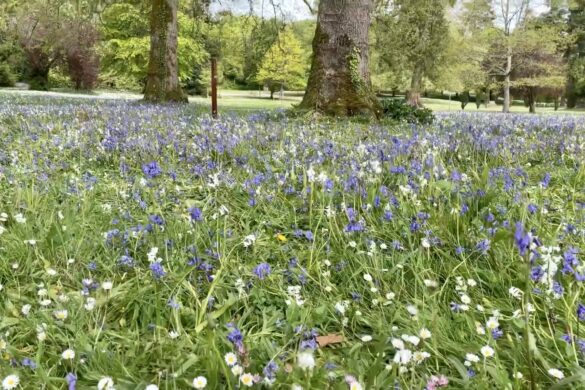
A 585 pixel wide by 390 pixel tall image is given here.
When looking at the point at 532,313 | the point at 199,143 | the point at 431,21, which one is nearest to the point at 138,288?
the point at 532,313

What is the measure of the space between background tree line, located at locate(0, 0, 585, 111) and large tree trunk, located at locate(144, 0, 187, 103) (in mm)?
323

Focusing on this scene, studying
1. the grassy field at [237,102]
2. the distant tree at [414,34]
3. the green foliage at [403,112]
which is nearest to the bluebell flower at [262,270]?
the green foliage at [403,112]

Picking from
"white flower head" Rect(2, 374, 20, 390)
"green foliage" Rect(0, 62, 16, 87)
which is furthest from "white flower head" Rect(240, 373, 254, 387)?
"green foliage" Rect(0, 62, 16, 87)

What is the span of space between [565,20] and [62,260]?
6977 cm

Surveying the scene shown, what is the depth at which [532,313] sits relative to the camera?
1867mm

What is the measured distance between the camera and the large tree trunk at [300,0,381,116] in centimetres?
931

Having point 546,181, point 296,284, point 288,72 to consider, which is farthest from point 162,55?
point 288,72

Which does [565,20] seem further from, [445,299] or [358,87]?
[445,299]

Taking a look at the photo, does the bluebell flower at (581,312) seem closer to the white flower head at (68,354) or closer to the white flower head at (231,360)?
the white flower head at (231,360)

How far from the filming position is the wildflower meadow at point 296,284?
152 cm

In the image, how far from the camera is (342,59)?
937 centimetres

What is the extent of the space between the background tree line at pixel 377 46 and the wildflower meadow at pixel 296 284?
13.5 m

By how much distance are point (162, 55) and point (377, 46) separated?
594 inches

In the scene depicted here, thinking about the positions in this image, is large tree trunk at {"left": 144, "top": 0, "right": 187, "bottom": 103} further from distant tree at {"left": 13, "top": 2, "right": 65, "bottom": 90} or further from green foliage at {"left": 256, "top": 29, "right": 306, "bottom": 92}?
green foliage at {"left": 256, "top": 29, "right": 306, "bottom": 92}
